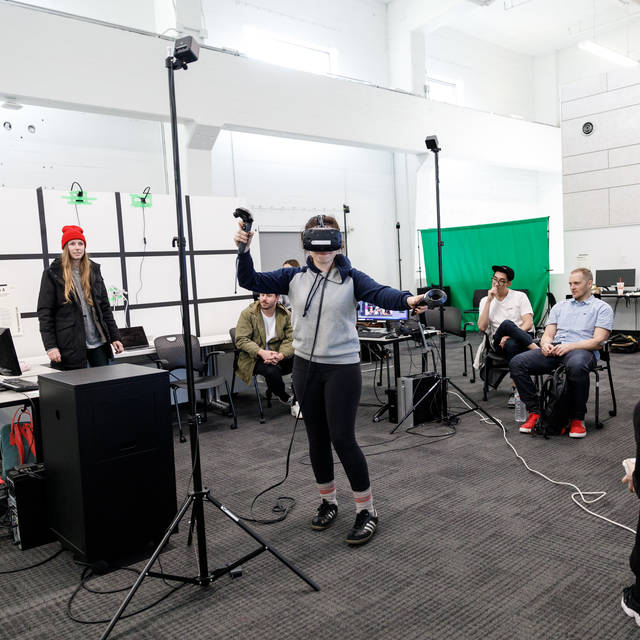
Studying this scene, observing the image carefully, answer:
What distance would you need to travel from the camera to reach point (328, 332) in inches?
91.7

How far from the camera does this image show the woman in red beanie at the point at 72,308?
3570 mm

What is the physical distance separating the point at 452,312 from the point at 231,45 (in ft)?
16.0

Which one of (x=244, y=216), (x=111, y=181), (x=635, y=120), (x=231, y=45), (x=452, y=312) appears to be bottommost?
(x=452, y=312)

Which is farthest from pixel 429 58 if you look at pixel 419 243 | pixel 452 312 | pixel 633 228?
pixel 452 312

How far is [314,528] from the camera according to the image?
8.48ft

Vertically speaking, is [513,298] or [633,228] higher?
[633,228]

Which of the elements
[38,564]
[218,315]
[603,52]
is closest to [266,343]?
[218,315]

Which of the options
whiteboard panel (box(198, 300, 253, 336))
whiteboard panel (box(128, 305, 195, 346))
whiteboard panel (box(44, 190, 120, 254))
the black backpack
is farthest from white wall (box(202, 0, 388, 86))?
the black backpack

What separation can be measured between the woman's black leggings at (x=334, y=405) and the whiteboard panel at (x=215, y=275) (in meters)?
3.26

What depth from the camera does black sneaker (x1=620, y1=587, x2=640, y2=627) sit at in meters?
1.72

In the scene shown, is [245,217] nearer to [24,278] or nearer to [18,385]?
[18,385]

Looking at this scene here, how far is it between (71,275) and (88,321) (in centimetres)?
31

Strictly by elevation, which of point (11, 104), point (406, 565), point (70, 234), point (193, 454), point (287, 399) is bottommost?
point (406, 565)

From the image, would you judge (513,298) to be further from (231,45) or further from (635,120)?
(231,45)
